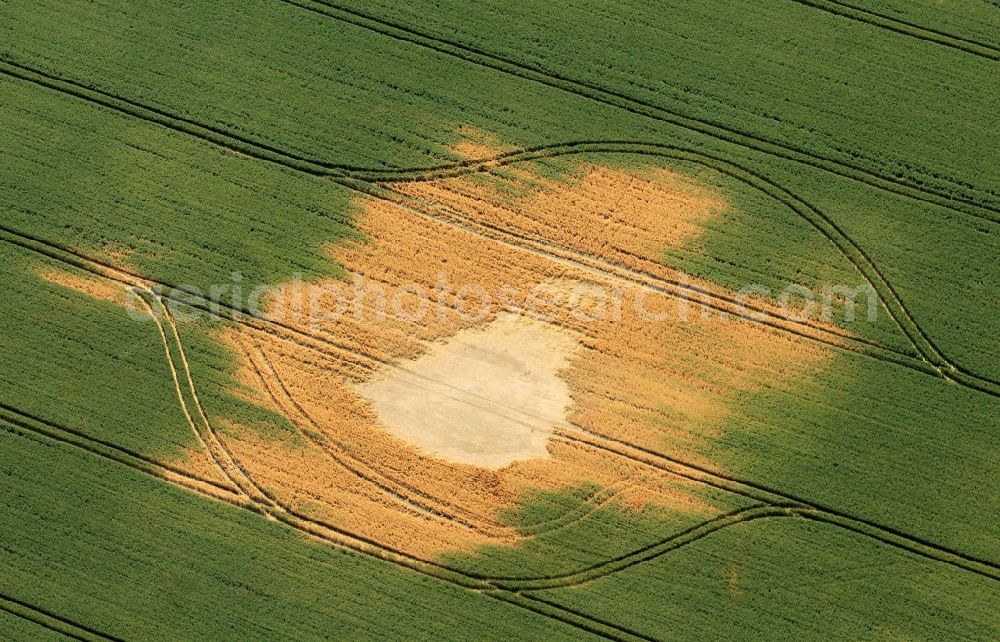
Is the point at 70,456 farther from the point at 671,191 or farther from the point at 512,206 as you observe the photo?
the point at 671,191

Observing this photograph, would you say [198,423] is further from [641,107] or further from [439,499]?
[641,107]

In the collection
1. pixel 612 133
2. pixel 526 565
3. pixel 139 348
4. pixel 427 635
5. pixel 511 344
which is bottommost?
pixel 427 635

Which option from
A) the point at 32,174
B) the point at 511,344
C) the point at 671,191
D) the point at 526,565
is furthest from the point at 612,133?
the point at 32,174

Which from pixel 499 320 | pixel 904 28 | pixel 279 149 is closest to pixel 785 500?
pixel 499 320

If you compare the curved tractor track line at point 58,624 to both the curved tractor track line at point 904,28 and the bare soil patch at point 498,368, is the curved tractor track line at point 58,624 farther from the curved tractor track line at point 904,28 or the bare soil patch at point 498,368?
the curved tractor track line at point 904,28

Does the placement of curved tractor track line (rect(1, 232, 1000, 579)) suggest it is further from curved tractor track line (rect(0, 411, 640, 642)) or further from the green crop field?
curved tractor track line (rect(0, 411, 640, 642))

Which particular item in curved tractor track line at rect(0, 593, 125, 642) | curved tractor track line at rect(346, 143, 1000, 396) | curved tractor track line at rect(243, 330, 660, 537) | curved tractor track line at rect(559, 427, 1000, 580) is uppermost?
curved tractor track line at rect(346, 143, 1000, 396)

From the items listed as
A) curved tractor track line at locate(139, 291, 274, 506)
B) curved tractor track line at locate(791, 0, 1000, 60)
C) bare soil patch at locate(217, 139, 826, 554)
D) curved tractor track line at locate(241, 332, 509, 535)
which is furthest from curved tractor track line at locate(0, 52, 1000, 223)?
curved tractor track line at locate(241, 332, 509, 535)

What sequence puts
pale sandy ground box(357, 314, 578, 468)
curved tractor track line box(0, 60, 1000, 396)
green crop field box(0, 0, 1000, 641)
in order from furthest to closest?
curved tractor track line box(0, 60, 1000, 396) → pale sandy ground box(357, 314, 578, 468) → green crop field box(0, 0, 1000, 641)
